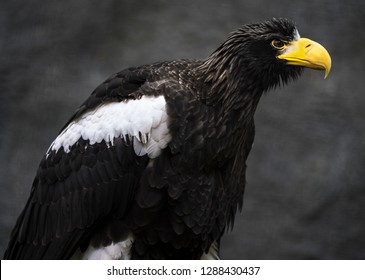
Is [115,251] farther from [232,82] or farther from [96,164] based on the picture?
[232,82]

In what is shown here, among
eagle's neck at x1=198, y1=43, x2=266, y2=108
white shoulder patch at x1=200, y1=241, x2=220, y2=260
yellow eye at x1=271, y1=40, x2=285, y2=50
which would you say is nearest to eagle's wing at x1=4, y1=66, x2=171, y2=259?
eagle's neck at x1=198, y1=43, x2=266, y2=108

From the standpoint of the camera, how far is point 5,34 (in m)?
7.02

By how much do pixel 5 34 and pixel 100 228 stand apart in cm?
285

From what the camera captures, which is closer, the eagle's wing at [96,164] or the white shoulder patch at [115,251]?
the eagle's wing at [96,164]

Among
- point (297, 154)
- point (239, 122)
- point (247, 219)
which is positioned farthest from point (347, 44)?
point (239, 122)

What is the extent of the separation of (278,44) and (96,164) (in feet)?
4.36

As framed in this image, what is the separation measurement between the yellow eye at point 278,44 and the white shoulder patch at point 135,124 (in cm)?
76

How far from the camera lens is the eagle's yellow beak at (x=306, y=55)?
185 inches

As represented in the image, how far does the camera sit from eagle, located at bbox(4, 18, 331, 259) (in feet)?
15.2

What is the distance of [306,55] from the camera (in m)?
4.75

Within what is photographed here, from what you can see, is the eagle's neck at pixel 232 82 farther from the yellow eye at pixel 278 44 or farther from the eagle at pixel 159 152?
the yellow eye at pixel 278 44

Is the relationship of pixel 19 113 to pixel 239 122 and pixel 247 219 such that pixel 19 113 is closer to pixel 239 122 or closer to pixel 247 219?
pixel 247 219

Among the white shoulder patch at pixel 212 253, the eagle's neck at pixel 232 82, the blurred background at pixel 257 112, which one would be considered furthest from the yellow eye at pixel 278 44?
the blurred background at pixel 257 112

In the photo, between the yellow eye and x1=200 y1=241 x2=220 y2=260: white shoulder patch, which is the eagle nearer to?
the yellow eye
